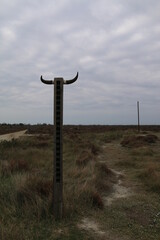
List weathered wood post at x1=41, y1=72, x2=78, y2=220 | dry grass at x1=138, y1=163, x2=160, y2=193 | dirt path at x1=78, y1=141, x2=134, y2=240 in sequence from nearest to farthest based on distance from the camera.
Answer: dirt path at x1=78, y1=141, x2=134, y2=240 < weathered wood post at x1=41, y1=72, x2=78, y2=220 < dry grass at x1=138, y1=163, x2=160, y2=193

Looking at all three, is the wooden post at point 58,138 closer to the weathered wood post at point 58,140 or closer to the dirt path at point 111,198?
the weathered wood post at point 58,140

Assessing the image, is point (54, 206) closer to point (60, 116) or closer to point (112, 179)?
point (60, 116)

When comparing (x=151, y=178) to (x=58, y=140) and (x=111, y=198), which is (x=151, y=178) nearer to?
(x=111, y=198)

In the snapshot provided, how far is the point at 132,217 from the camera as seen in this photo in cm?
582

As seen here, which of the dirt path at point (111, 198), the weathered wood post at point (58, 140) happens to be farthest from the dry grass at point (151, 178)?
the weathered wood post at point (58, 140)

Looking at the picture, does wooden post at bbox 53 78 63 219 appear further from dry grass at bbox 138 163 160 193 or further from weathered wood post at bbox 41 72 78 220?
dry grass at bbox 138 163 160 193

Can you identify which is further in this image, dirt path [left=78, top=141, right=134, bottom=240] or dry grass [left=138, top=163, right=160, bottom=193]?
dry grass [left=138, top=163, right=160, bottom=193]

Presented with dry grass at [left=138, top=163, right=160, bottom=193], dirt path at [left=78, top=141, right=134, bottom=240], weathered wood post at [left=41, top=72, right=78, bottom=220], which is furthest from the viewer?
dry grass at [left=138, top=163, right=160, bottom=193]

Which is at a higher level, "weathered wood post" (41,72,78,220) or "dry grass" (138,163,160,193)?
"weathered wood post" (41,72,78,220)

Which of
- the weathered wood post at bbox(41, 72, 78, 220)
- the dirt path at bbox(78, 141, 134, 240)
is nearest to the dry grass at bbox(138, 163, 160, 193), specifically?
the dirt path at bbox(78, 141, 134, 240)

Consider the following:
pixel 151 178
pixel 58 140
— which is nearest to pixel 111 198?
pixel 151 178

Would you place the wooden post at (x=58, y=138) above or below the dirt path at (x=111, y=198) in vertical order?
above

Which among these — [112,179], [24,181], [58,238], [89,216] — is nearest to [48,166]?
[112,179]

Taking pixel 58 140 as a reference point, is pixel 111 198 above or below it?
below
